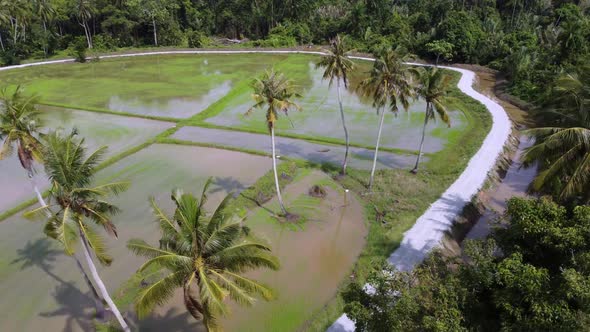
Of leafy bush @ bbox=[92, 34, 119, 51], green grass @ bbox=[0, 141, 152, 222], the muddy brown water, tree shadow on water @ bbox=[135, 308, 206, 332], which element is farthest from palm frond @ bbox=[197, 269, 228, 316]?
leafy bush @ bbox=[92, 34, 119, 51]

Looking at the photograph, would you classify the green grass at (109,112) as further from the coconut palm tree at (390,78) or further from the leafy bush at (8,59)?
the leafy bush at (8,59)

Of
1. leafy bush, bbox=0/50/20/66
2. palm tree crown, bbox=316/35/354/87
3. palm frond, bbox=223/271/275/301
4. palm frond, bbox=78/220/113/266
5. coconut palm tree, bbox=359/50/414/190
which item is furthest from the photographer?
leafy bush, bbox=0/50/20/66

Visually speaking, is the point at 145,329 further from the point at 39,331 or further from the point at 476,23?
the point at 476,23

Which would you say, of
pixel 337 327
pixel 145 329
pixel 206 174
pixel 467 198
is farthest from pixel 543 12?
pixel 145 329

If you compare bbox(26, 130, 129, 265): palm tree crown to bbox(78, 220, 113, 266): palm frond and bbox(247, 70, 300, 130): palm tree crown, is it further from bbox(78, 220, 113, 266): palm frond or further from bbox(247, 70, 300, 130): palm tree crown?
bbox(247, 70, 300, 130): palm tree crown

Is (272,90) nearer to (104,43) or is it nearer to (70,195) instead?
(70,195)

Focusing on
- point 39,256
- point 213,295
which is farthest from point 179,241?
point 39,256
